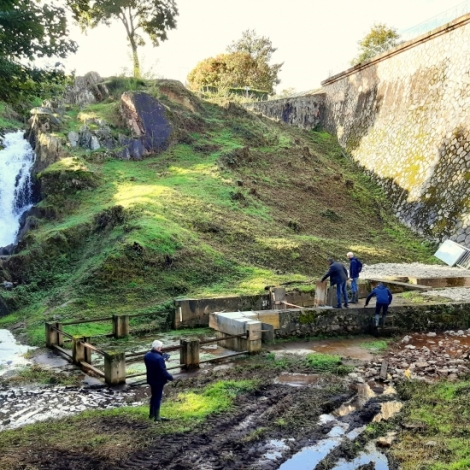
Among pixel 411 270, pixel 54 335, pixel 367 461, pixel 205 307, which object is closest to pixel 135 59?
pixel 411 270

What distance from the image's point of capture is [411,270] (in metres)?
20.9

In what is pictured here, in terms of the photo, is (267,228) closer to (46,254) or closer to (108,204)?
(108,204)

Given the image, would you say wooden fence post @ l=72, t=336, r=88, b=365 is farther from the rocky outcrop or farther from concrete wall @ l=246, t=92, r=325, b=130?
concrete wall @ l=246, t=92, r=325, b=130

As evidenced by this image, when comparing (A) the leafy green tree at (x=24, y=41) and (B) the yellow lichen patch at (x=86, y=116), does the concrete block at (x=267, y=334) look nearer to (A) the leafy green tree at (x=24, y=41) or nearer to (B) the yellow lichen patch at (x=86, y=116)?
(A) the leafy green tree at (x=24, y=41)

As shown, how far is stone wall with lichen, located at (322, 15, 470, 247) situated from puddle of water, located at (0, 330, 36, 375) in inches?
757

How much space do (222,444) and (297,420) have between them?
55.6 inches

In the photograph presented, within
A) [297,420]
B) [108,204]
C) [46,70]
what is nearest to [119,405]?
[297,420]

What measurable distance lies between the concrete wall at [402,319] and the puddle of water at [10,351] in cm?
Result: 732

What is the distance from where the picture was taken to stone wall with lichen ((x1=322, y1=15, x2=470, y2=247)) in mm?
24844

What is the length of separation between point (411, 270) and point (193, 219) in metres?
9.56

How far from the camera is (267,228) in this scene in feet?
78.0

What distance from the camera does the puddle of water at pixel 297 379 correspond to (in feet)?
31.9

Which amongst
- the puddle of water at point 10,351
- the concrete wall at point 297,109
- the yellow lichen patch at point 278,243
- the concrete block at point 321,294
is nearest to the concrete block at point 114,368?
the puddle of water at point 10,351

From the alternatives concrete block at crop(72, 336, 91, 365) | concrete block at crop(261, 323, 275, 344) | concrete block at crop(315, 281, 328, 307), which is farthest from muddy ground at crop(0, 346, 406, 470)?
concrete block at crop(315, 281, 328, 307)
